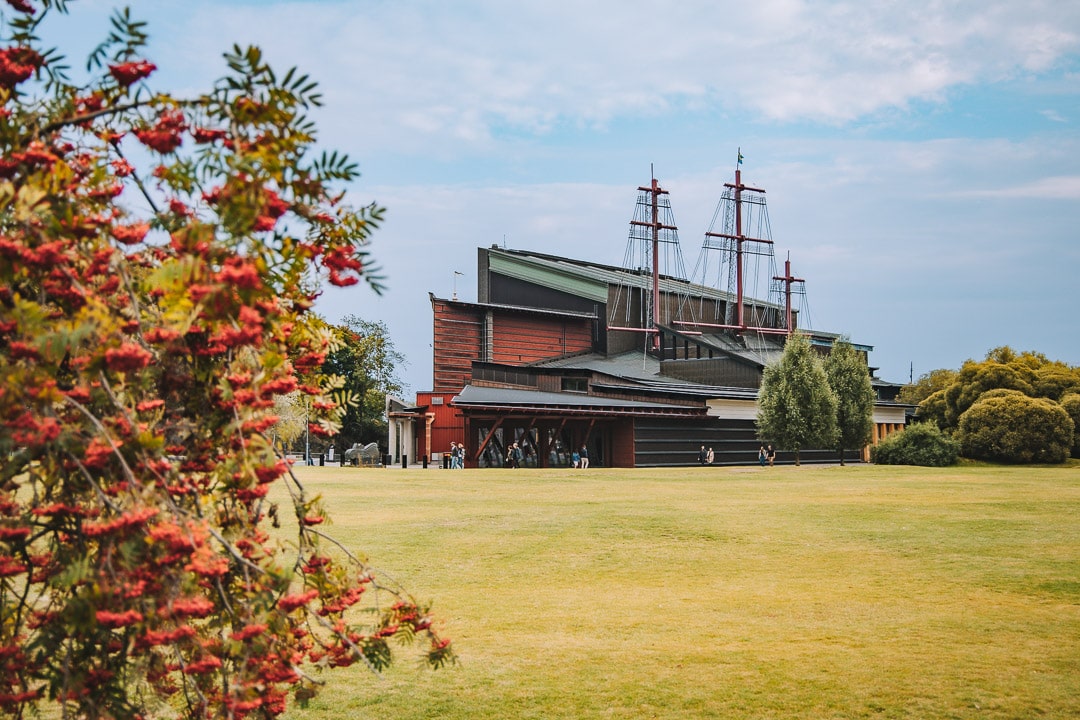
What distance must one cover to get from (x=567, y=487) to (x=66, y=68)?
26636 mm

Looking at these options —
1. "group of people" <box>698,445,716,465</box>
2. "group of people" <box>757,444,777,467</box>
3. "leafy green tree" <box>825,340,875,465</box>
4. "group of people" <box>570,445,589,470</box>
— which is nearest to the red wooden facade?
"group of people" <box>570,445,589,470</box>

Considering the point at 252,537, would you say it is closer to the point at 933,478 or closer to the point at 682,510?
the point at 682,510

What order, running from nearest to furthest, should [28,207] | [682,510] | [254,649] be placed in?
[28,207]
[254,649]
[682,510]

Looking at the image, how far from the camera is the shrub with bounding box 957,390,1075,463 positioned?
5184cm

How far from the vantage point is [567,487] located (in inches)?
1208

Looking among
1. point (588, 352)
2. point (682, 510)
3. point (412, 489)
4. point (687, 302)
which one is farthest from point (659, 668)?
point (687, 302)

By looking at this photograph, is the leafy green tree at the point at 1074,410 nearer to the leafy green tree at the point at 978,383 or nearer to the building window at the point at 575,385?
the leafy green tree at the point at 978,383

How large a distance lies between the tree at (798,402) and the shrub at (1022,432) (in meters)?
11.7

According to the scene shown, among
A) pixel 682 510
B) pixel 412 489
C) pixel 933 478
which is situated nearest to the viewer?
pixel 682 510

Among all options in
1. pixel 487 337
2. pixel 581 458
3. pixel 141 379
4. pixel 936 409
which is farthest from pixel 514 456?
pixel 141 379

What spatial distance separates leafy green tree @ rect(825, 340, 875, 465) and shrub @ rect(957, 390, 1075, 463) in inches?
299

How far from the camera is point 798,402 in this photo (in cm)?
4544

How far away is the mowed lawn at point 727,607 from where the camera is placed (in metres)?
8.53

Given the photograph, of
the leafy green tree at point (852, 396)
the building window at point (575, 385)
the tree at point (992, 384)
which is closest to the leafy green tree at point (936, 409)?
the tree at point (992, 384)
